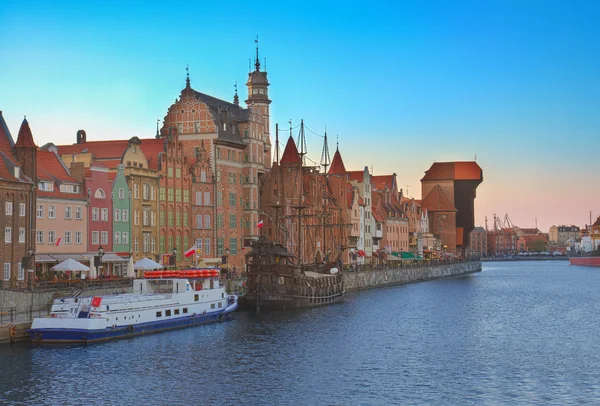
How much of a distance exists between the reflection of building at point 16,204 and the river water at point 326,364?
17309 mm

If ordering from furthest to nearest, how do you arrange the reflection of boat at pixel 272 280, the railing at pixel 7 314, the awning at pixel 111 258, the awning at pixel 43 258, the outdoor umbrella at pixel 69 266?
the awning at pixel 111 258 → the reflection of boat at pixel 272 280 → the awning at pixel 43 258 → the outdoor umbrella at pixel 69 266 → the railing at pixel 7 314

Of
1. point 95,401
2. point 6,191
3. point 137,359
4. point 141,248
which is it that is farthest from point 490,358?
point 141,248

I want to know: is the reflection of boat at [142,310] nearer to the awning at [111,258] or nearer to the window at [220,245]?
the awning at [111,258]

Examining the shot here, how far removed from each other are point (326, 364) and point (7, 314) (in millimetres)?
26086

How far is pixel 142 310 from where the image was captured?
71.4m

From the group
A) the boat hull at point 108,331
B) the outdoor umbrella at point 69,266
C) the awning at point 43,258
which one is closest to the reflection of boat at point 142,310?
the boat hull at point 108,331

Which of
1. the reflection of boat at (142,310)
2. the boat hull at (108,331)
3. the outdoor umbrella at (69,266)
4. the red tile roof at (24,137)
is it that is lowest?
the boat hull at (108,331)

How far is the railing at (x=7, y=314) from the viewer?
6525 cm

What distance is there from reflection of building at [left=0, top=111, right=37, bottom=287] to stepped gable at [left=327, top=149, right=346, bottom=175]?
292ft

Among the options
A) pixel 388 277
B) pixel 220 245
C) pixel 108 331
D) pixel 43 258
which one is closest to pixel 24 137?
pixel 43 258

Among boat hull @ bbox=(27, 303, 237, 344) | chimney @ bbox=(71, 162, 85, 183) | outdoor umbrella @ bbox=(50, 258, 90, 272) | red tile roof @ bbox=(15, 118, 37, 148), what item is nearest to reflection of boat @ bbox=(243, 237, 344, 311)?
boat hull @ bbox=(27, 303, 237, 344)

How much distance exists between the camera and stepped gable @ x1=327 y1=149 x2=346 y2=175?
16564 centimetres

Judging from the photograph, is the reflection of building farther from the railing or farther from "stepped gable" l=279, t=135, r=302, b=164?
"stepped gable" l=279, t=135, r=302, b=164

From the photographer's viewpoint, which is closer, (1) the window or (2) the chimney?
(2) the chimney
